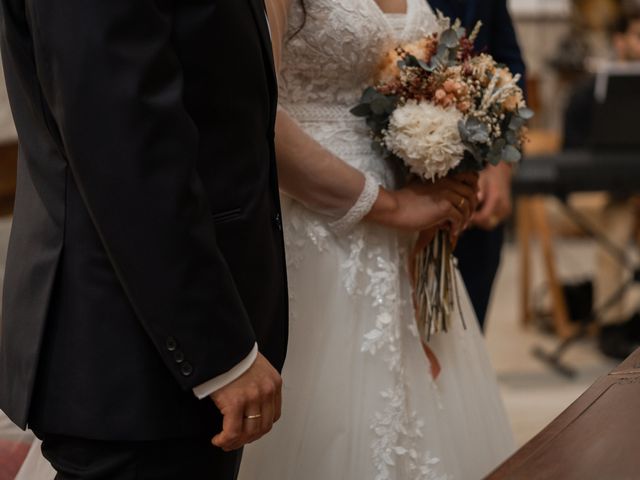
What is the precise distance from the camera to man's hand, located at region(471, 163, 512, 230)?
2.46 m

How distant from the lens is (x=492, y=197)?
248 cm

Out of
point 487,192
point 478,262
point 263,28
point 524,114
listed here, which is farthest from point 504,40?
point 263,28

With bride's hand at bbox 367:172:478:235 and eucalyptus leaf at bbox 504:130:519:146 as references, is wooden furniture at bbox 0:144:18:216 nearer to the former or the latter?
bride's hand at bbox 367:172:478:235

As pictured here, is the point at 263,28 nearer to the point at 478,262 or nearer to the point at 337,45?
the point at 337,45

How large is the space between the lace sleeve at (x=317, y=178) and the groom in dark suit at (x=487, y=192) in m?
0.65

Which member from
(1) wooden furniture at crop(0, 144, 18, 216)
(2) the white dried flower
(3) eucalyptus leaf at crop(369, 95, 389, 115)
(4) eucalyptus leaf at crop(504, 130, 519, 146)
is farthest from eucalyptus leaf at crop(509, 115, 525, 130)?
(1) wooden furniture at crop(0, 144, 18, 216)

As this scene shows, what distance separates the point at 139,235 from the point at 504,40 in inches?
63.3

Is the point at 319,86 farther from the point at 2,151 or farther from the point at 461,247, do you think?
the point at 2,151

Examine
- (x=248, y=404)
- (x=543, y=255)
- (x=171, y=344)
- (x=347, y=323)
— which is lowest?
(x=543, y=255)

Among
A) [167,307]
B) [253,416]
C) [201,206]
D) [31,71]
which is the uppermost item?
[31,71]

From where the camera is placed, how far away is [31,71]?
4.27 ft

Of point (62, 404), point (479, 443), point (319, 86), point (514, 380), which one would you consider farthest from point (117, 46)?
point (514, 380)

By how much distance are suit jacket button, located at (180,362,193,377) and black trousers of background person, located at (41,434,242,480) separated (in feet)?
0.43

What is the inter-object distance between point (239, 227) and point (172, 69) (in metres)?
0.24
